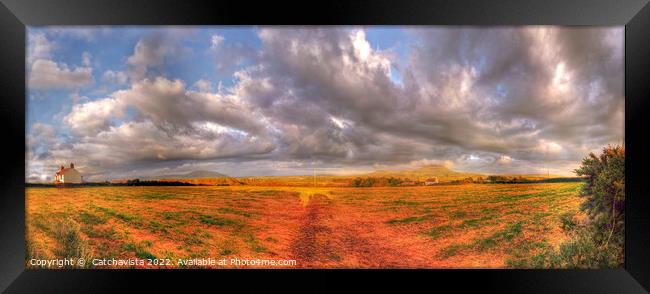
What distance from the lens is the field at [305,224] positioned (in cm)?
419

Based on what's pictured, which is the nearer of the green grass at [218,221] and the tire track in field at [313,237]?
the tire track in field at [313,237]

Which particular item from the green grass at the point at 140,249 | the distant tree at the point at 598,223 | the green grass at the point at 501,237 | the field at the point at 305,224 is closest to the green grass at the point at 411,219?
the field at the point at 305,224

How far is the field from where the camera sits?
419 cm

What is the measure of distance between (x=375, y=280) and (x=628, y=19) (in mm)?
5019

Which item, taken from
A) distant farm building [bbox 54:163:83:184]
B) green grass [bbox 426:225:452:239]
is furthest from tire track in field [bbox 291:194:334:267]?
distant farm building [bbox 54:163:83:184]

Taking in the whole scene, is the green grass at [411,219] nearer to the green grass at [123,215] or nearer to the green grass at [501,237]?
the green grass at [501,237]

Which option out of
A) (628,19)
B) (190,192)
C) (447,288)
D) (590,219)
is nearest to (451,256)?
(447,288)

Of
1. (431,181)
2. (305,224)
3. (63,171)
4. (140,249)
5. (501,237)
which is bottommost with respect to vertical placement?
(140,249)

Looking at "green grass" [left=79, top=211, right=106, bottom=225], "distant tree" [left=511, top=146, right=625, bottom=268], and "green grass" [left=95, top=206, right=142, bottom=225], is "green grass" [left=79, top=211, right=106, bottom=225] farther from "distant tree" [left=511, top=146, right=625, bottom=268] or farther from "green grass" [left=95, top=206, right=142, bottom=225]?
"distant tree" [left=511, top=146, right=625, bottom=268]

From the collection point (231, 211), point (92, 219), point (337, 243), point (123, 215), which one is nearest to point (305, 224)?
point (337, 243)

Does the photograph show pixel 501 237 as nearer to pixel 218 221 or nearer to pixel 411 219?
pixel 411 219

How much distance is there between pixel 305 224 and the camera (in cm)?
456

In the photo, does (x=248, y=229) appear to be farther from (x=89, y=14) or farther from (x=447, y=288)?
(x=89, y=14)

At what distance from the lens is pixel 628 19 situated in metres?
3.17
